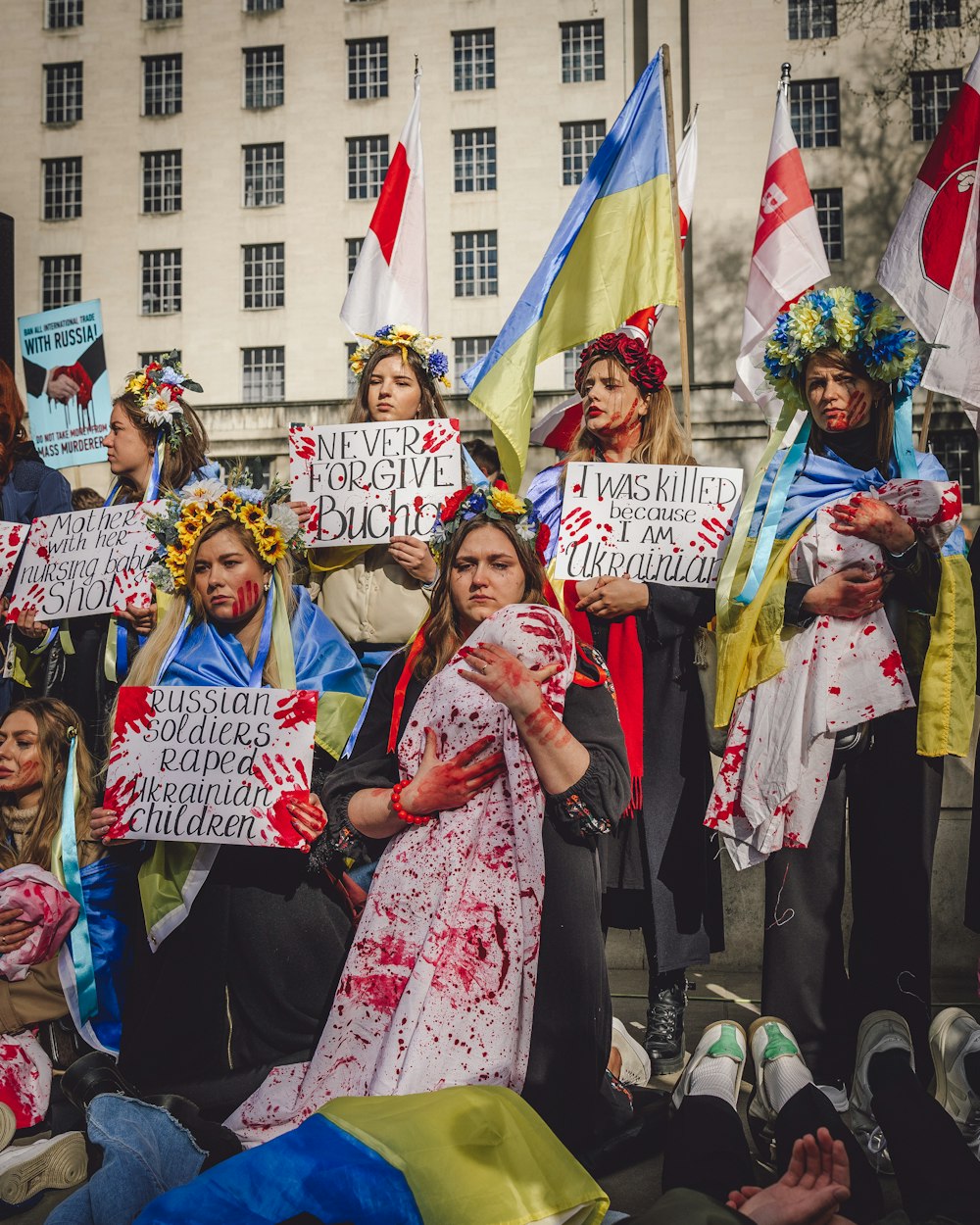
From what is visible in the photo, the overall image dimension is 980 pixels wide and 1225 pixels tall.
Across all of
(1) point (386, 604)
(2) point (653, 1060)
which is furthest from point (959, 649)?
(1) point (386, 604)

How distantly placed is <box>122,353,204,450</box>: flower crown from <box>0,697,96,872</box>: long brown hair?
4.35ft

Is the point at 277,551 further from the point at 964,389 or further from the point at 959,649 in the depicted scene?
the point at 964,389

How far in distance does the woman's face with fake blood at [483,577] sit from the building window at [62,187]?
37602mm

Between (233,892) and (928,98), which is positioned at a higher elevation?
(928,98)

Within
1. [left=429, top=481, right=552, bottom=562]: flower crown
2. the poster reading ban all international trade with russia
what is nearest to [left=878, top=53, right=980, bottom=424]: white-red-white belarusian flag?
[left=429, top=481, right=552, bottom=562]: flower crown

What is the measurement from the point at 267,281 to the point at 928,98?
1767 centimetres

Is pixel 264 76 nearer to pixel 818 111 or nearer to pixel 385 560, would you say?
pixel 818 111

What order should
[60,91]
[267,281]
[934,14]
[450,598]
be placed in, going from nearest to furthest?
[450,598]
[934,14]
[267,281]
[60,91]

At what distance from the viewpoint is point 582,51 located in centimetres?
3491

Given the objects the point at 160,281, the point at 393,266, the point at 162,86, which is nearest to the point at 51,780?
the point at 393,266

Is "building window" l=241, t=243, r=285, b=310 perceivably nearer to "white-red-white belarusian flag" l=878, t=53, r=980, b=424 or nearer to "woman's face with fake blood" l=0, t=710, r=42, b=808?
"white-red-white belarusian flag" l=878, t=53, r=980, b=424

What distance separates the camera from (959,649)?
393 centimetres

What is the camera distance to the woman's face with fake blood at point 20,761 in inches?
173

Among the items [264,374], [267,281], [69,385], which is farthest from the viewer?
[264,374]
